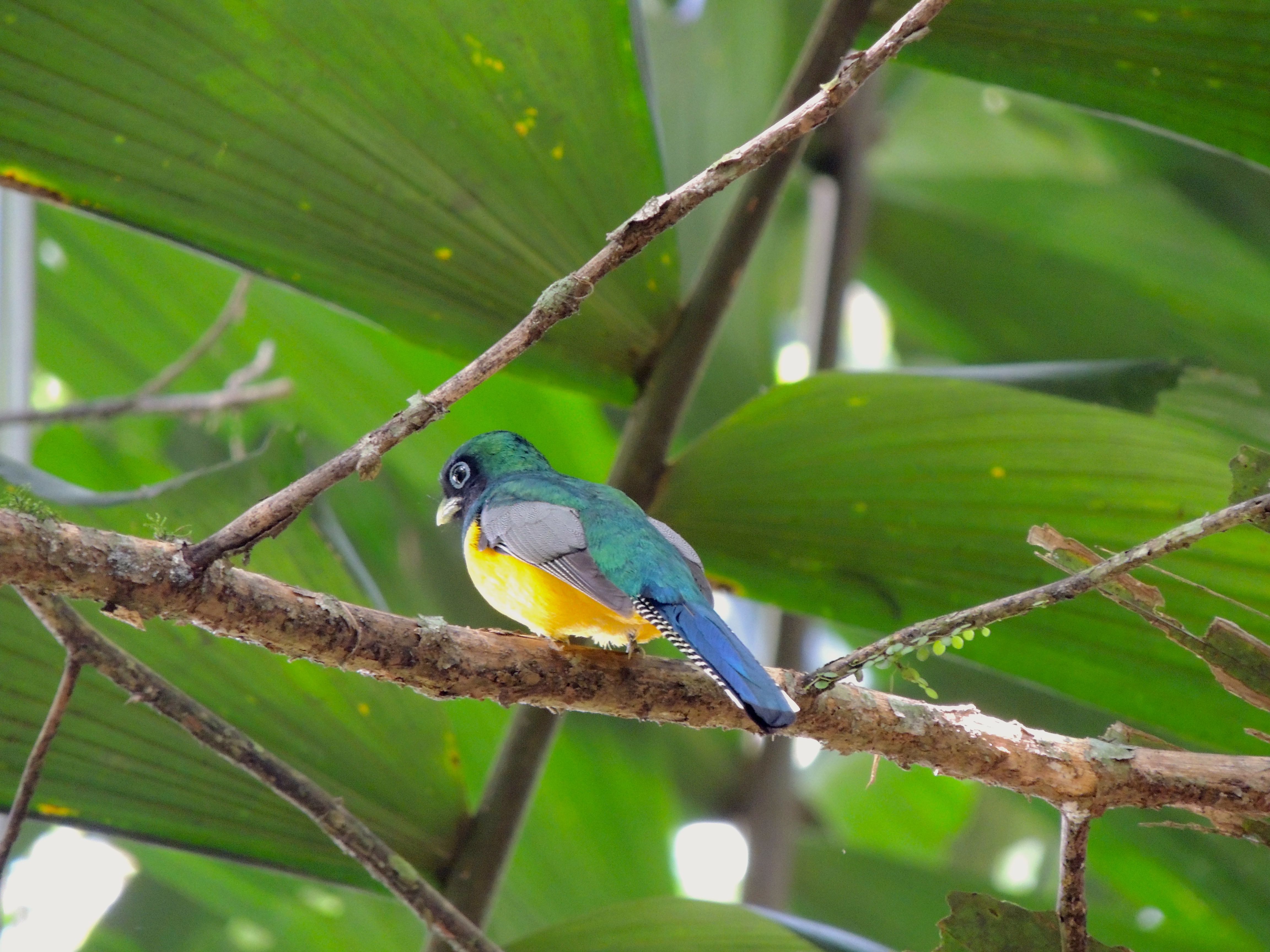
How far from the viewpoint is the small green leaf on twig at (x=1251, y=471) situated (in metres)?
1.49

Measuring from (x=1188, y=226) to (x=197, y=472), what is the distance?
10.9 ft

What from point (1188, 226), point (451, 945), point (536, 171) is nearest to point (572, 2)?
point (536, 171)

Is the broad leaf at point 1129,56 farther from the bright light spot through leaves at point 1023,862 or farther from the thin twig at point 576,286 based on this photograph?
the bright light spot through leaves at point 1023,862

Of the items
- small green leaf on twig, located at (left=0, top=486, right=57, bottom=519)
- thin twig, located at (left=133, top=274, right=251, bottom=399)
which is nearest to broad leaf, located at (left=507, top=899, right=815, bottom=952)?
small green leaf on twig, located at (left=0, top=486, right=57, bottom=519)

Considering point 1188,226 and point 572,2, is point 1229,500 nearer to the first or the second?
point 572,2

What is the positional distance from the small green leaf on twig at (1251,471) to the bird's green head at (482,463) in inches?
47.1

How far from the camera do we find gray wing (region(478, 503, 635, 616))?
→ 1719mm

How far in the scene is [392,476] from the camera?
11.8ft

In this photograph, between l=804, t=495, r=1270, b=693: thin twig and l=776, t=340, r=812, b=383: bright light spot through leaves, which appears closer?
l=804, t=495, r=1270, b=693: thin twig

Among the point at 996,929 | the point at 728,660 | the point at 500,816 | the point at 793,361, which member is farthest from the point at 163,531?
Result: the point at 793,361

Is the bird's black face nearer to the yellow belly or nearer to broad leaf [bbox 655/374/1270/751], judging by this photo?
the yellow belly

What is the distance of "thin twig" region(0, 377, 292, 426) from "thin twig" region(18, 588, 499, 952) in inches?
33.5

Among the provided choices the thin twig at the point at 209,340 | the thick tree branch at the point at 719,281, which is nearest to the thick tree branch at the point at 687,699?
the thick tree branch at the point at 719,281

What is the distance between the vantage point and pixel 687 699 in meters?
1.61
